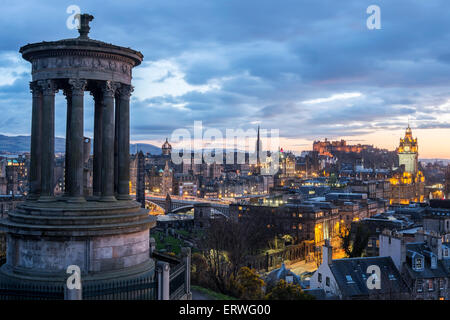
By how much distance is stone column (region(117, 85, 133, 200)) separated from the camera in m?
20.8

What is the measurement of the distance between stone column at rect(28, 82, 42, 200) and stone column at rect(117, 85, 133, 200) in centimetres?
321

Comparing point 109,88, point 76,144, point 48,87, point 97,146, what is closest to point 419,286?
point 97,146

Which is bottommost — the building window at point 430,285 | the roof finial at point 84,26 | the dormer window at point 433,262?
the building window at point 430,285

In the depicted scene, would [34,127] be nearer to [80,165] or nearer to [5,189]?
[80,165]

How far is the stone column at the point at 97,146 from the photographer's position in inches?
843

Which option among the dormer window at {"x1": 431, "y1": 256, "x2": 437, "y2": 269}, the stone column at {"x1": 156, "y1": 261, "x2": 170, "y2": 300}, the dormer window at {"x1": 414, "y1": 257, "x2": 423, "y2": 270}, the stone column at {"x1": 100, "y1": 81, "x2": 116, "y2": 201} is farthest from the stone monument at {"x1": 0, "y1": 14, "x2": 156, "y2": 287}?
the dormer window at {"x1": 431, "y1": 256, "x2": 437, "y2": 269}

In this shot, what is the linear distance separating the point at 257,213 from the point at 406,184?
10947cm

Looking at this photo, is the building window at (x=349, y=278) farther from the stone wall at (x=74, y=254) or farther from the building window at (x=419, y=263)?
the stone wall at (x=74, y=254)

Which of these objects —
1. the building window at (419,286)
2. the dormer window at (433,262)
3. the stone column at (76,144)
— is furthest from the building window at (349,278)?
the stone column at (76,144)

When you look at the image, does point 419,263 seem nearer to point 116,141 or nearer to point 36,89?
point 116,141

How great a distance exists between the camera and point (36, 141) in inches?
782

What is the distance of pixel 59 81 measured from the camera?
67.9 feet

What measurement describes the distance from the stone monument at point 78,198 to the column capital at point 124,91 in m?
0.04

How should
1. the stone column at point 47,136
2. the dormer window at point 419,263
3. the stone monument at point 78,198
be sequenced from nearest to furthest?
the stone monument at point 78,198 < the stone column at point 47,136 < the dormer window at point 419,263
